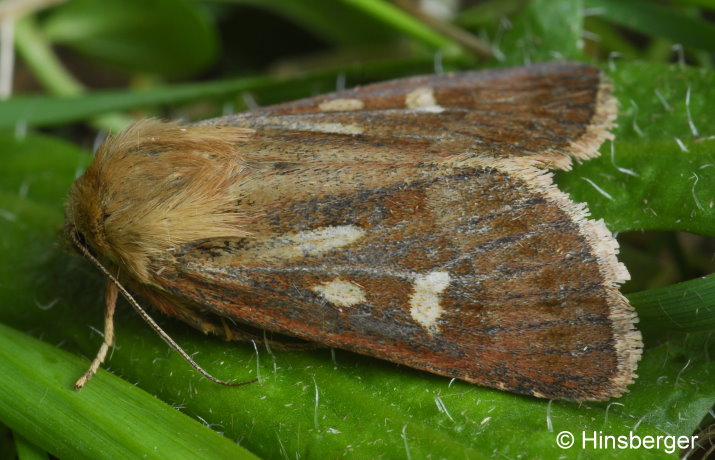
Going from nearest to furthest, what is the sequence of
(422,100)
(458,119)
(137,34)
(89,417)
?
(89,417), (458,119), (422,100), (137,34)

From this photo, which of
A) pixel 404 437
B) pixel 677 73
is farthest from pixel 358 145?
pixel 677 73

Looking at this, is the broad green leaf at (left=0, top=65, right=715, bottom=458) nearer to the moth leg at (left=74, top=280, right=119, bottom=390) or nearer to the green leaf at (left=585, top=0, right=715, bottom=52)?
the moth leg at (left=74, top=280, right=119, bottom=390)

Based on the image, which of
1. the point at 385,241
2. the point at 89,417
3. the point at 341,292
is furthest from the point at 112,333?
the point at 385,241

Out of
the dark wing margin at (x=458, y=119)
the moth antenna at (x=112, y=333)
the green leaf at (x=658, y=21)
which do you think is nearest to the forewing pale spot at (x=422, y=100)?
the dark wing margin at (x=458, y=119)

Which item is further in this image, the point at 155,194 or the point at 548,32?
the point at 548,32

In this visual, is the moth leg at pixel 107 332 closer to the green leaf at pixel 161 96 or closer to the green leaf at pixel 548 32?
the green leaf at pixel 161 96

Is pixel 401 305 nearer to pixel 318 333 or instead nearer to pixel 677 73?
pixel 318 333

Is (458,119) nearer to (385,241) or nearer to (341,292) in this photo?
(385,241)

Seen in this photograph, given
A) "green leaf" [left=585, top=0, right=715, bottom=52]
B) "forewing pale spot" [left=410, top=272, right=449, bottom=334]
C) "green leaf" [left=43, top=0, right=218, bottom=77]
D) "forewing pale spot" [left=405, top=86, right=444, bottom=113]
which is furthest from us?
"green leaf" [left=43, top=0, right=218, bottom=77]

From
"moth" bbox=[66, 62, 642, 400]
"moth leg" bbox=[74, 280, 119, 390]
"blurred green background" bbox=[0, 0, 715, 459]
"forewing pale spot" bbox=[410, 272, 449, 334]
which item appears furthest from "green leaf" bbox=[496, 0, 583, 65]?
"moth leg" bbox=[74, 280, 119, 390]
